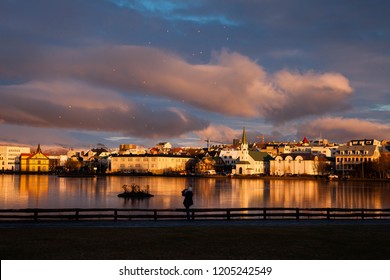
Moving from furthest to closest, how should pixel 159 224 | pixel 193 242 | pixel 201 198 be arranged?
1. pixel 201 198
2. pixel 159 224
3. pixel 193 242

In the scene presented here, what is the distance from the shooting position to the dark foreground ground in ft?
67.1

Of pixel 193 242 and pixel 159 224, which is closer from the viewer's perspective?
pixel 193 242

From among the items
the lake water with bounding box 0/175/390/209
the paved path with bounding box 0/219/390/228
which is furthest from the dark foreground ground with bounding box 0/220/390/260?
the lake water with bounding box 0/175/390/209

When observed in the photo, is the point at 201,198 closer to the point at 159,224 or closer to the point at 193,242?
the point at 159,224

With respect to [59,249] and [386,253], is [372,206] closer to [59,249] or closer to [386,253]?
[386,253]

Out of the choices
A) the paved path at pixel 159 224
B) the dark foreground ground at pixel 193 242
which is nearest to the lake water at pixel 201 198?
the paved path at pixel 159 224

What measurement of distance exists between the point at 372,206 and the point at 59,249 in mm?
58677

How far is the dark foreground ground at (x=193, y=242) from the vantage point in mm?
20438

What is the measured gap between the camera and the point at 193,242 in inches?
939

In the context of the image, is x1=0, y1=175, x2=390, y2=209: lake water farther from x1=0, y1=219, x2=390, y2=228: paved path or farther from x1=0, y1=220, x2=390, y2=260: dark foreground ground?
x1=0, y1=220, x2=390, y2=260: dark foreground ground

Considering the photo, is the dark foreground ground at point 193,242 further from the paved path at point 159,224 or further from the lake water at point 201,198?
the lake water at point 201,198

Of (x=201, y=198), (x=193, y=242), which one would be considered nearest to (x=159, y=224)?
(x=193, y=242)

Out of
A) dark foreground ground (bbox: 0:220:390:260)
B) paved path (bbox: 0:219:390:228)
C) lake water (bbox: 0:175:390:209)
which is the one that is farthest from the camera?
lake water (bbox: 0:175:390:209)
